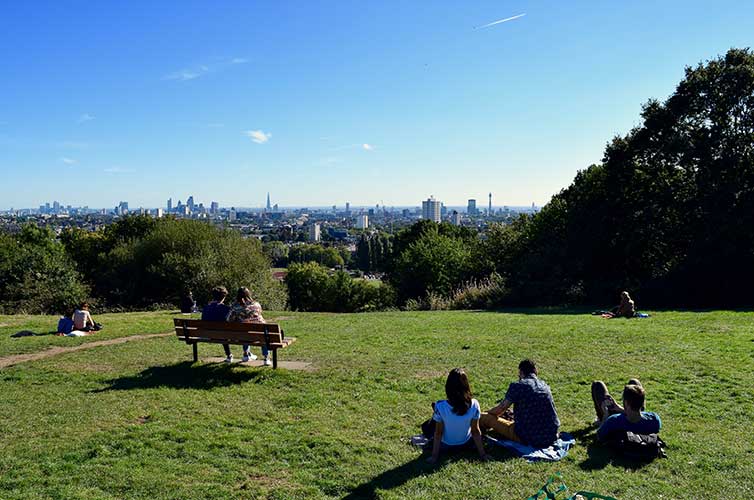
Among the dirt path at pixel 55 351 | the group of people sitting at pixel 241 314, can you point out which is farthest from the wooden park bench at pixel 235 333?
the dirt path at pixel 55 351

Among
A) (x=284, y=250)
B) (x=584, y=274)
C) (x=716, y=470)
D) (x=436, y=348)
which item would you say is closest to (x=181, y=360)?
(x=436, y=348)

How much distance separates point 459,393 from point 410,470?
3.27 ft

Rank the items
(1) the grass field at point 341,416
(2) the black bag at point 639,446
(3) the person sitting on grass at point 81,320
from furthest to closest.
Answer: (3) the person sitting on grass at point 81,320 < (2) the black bag at point 639,446 < (1) the grass field at point 341,416

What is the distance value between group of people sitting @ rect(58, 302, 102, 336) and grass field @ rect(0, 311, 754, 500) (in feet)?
3.92

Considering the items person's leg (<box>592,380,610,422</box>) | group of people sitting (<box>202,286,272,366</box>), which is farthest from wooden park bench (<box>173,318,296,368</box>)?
person's leg (<box>592,380,610,422</box>)

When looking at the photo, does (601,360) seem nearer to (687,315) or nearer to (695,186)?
(687,315)

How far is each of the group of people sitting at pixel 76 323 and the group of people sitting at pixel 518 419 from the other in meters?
12.5

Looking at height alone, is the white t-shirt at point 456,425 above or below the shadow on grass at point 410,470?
above

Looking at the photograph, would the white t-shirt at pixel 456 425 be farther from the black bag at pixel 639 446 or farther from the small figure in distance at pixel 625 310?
the small figure in distance at pixel 625 310

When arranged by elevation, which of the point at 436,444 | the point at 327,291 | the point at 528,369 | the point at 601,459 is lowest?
the point at 327,291

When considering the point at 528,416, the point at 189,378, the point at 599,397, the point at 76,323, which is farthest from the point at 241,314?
the point at 76,323

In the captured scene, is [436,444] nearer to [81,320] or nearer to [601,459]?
[601,459]

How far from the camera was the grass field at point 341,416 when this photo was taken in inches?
222

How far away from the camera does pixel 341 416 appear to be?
773 cm
